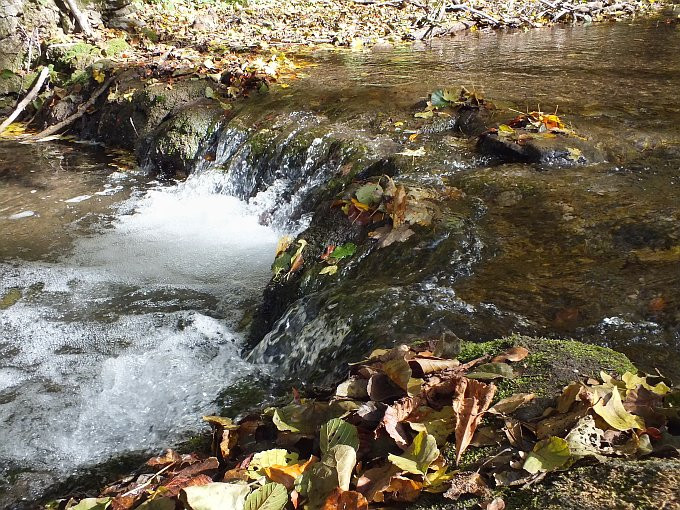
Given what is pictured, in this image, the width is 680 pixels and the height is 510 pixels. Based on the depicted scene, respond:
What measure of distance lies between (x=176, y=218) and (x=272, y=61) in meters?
3.78

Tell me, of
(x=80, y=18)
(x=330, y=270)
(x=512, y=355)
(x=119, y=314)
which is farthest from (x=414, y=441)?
(x=80, y=18)

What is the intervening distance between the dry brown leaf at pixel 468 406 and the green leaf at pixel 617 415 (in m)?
0.28

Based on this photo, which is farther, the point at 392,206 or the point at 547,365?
the point at 392,206

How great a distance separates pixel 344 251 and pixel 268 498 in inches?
90.6

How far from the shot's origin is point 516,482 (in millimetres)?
1296

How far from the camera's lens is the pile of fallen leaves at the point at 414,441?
1.34 metres

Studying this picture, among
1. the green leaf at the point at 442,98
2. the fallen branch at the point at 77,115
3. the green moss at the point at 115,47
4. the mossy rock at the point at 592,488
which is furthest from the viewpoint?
the green moss at the point at 115,47

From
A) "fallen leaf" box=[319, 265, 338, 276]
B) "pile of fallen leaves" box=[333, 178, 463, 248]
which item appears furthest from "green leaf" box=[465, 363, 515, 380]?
"fallen leaf" box=[319, 265, 338, 276]

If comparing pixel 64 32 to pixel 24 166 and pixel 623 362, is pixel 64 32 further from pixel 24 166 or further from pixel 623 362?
pixel 623 362

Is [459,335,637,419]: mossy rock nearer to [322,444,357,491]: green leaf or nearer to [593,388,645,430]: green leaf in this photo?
[593,388,645,430]: green leaf

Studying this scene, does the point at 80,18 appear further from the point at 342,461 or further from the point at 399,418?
the point at 342,461

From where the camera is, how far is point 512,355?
187cm

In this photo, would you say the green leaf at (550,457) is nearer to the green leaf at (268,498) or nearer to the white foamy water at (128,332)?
the green leaf at (268,498)

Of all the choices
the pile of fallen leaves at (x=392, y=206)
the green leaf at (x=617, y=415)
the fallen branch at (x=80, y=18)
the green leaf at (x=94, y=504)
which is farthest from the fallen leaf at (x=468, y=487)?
the fallen branch at (x=80, y=18)
